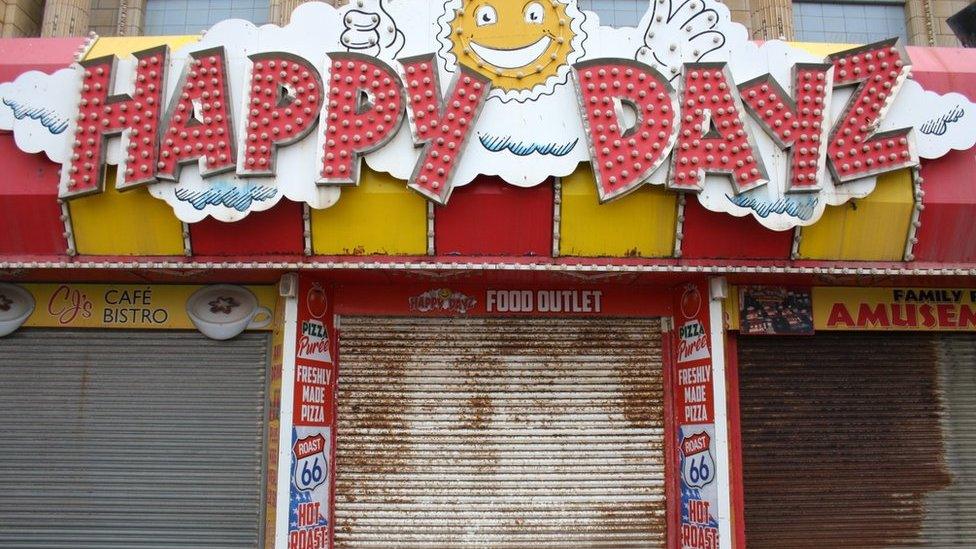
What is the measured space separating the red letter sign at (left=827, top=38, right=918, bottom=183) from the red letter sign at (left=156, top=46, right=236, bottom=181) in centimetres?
541

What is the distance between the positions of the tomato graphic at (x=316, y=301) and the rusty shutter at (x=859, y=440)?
4431mm

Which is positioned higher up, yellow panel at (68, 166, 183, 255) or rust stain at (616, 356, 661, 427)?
yellow panel at (68, 166, 183, 255)

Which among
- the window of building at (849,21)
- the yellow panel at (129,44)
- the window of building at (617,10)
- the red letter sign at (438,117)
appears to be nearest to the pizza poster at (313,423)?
the red letter sign at (438,117)

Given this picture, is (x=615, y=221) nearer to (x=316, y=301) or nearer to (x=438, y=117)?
(x=438, y=117)

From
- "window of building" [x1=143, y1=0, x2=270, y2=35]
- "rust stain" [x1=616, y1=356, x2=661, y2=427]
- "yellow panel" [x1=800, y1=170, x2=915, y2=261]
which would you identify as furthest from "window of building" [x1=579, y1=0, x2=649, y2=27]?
"rust stain" [x1=616, y1=356, x2=661, y2=427]

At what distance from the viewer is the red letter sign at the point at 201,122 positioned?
6367 mm

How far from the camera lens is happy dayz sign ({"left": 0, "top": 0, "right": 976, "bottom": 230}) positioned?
6.35 metres

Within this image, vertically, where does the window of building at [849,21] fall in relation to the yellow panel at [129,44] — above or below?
above

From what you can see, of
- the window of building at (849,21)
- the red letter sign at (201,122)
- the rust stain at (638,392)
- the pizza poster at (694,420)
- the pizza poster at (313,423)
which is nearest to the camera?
the red letter sign at (201,122)

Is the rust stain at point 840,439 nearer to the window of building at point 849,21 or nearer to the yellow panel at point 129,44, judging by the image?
the window of building at point 849,21

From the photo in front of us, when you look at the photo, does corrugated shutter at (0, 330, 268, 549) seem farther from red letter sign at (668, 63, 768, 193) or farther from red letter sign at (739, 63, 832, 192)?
red letter sign at (739, 63, 832, 192)

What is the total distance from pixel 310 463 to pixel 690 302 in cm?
412

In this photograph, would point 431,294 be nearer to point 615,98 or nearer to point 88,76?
point 615,98

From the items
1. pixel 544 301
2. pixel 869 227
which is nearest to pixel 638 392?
pixel 544 301
